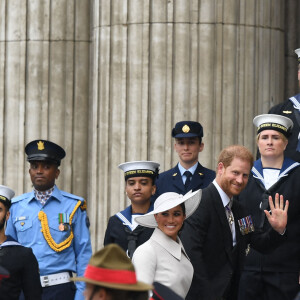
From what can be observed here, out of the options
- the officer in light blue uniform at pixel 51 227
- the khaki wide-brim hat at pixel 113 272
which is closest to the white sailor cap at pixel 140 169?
the officer in light blue uniform at pixel 51 227

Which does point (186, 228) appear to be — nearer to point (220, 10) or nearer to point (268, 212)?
point (268, 212)

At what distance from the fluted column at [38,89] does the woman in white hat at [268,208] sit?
10.8 feet

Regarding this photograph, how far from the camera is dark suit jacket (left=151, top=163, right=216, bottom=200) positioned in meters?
9.66

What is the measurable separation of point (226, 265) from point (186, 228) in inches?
17.0

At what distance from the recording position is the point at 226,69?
36.4 ft

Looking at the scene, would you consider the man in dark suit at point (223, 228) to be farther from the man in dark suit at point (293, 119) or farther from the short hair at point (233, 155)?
the man in dark suit at point (293, 119)

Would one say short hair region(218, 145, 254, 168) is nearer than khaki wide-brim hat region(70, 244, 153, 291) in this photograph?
No

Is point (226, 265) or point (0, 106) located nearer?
point (226, 265)

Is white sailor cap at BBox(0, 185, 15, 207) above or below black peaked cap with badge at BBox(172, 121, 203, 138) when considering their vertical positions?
below

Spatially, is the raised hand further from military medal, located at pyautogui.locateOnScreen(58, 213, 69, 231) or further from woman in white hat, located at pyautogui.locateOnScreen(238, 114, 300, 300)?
military medal, located at pyautogui.locateOnScreen(58, 213, 69, 231)

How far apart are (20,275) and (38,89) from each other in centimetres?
419

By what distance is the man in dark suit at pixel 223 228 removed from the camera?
8164mm

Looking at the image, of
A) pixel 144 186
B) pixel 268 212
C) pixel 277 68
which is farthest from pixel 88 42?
pixel 268 212

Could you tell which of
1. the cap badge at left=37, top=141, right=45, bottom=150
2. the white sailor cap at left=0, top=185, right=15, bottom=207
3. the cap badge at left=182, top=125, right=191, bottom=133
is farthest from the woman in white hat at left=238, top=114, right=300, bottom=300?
the white sailor cap at left=0, top=185, right=15, bottom=207
